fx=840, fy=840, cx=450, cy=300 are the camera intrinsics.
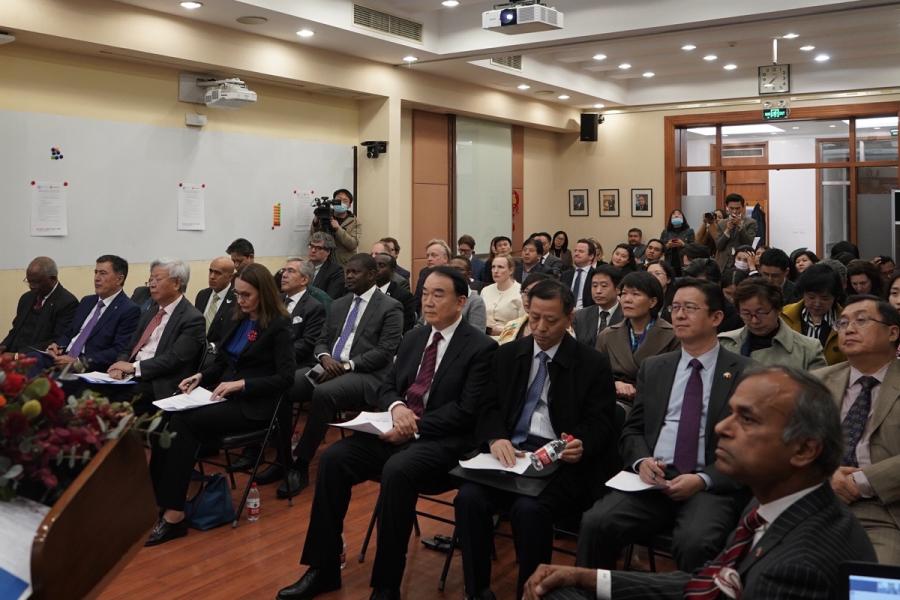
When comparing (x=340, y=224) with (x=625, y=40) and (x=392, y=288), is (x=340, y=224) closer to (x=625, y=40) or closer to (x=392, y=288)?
(x=392, y=288)

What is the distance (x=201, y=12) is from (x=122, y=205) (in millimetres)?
2038

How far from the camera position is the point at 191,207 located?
8961 mm

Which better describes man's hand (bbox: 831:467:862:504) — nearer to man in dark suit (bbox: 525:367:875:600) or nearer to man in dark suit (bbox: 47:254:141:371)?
man in dark suit (bbox: 525:367:875:600)

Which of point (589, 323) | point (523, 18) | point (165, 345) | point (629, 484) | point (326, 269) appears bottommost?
point (629, 484)

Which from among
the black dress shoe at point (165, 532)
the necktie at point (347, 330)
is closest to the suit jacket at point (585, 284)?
the necktie at point (347, 330)

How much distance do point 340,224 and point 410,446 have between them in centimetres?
684

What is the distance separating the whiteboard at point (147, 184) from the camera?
7566mm

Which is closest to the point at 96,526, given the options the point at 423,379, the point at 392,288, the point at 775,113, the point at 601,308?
the point at 423,379

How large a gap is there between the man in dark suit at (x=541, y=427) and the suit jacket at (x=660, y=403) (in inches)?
4.4

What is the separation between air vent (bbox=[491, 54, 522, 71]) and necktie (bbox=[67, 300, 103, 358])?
6636 mm

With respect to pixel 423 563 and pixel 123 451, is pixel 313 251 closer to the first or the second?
pixel 423 563

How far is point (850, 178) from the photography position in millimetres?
14297

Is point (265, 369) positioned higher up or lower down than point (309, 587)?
higher up

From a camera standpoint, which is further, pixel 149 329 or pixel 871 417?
pixel 149 329
